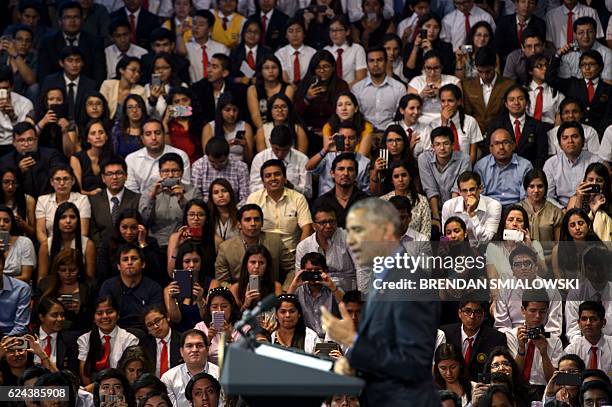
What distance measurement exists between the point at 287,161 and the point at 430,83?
1424mm

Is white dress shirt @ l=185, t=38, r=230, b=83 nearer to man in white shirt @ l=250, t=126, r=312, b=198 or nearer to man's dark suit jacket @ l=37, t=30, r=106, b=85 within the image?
man's dark suit jacket @ l=37, t=30, r=106, b=85

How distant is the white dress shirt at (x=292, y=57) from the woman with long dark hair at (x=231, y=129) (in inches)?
37.9

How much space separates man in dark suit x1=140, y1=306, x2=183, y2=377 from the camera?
872cm

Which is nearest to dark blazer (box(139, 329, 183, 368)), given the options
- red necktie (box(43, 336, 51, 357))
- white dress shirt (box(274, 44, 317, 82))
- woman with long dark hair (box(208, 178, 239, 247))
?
red necktie (box(43, 336, 51, 357))

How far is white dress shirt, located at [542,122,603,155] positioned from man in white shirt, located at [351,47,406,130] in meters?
1.26

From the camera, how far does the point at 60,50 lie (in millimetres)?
11789

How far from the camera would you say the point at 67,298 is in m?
9.13

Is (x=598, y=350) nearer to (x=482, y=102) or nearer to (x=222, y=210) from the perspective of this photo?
(x=222, y=210)

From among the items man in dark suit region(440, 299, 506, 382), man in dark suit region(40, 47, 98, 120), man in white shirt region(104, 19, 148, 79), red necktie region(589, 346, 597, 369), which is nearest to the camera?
red necktie region(589, 346, 597, 369)

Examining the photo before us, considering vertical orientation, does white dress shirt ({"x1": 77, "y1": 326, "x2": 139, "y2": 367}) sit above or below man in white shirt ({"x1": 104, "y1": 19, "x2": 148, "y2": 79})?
below

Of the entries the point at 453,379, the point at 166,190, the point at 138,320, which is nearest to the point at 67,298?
the point at 138,320

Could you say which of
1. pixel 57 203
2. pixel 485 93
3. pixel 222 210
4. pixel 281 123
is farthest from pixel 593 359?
pixel 57 203

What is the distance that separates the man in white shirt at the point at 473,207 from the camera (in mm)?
9477

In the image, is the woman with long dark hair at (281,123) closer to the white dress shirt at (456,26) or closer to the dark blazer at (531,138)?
the dark blazer at (531,138)
